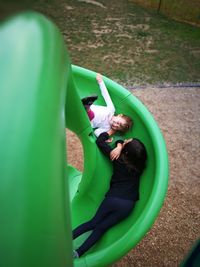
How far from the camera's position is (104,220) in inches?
107

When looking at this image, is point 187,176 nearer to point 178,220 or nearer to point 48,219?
point 178,220

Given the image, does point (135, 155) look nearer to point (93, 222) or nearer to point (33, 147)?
point (93, 222)

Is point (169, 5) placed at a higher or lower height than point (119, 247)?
lower

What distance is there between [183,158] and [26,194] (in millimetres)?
3132

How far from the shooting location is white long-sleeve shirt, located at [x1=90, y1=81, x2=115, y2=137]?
10.4 feet

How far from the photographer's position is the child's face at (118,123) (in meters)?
3.09

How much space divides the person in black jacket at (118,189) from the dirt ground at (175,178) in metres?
0.50

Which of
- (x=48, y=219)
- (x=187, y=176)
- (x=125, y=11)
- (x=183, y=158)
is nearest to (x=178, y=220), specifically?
(x=187, y=176)

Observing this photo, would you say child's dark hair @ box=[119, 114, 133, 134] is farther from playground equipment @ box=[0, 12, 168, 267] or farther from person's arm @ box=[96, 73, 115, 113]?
playground equipment @ box=[0, 12, 168, 267]

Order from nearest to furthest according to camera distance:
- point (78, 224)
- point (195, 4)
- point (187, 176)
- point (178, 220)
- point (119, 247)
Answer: point (119, 247), point (78, 224), point (178, 220), point (187, 176), point (195, 4)

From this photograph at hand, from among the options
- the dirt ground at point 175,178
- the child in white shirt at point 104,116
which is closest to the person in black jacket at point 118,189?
the child in white shirt at point 104,116

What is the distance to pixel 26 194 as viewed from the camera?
3.55 ft

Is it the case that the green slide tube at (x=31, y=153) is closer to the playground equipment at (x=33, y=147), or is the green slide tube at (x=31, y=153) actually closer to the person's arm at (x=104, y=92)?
the playground equipment at (x=33, y=147)

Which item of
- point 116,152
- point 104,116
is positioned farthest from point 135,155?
point 104,116
